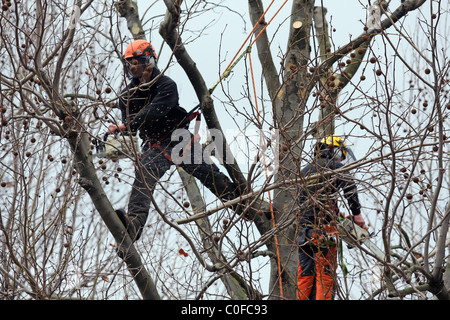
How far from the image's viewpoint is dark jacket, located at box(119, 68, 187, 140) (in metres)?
5.82

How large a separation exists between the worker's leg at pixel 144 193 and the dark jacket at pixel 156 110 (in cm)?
19

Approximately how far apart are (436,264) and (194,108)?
278cm

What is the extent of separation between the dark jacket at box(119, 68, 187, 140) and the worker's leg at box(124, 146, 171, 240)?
0.19 meters

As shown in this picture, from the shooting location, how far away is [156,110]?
19.2 ft

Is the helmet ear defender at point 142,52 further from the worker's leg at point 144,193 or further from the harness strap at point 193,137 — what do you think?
Answer: the worker's leg at point 144,193

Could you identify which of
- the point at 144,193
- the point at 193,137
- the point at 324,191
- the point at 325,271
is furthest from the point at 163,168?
the point at 325,271

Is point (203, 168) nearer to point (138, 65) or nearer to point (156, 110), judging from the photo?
point (156, 110)

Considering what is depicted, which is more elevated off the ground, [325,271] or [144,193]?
[144,193]

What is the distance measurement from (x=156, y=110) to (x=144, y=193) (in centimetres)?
73

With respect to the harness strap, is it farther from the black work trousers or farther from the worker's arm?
the worker's arm

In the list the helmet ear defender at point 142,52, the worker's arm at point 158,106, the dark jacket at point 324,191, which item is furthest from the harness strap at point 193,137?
the dark jacket at point 324,191

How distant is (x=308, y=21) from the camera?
21.2 ft
